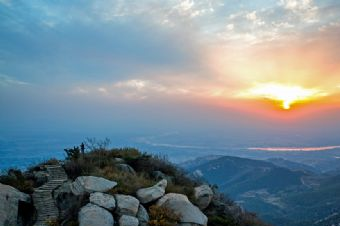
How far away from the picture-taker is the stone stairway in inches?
664

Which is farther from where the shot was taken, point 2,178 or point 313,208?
point 313,208

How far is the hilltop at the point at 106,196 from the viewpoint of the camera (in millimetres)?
15180

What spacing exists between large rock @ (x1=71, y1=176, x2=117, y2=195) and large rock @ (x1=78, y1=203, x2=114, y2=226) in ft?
4.94

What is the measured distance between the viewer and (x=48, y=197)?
59.4 ft

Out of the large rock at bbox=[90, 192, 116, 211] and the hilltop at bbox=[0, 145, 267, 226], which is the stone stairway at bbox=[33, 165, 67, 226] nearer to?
the hilltop at bbox=[0, 145, 267, 226]

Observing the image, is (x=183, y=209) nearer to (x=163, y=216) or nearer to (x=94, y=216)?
(x=163, y=216)

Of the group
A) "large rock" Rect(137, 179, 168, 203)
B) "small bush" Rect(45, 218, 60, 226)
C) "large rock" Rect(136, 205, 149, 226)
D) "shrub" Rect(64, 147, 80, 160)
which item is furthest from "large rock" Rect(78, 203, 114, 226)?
"shrub" Rect(64, 147, 80, 160)

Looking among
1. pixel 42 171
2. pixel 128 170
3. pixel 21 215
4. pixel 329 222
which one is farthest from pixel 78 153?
pixel 329 222

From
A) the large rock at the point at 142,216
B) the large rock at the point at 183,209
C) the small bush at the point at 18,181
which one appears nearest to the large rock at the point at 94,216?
the large rock at the point at 142,216

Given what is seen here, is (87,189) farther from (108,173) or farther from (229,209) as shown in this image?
(229,209)

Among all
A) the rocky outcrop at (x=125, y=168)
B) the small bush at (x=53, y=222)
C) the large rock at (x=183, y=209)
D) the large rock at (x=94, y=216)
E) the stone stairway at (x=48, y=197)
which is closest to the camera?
the large rock at (x=94, y=216)

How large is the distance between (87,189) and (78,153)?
6879mm

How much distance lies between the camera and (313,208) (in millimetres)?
191750

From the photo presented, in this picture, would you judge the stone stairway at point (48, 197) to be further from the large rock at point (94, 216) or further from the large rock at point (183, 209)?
the large rock at point (183, 209)
